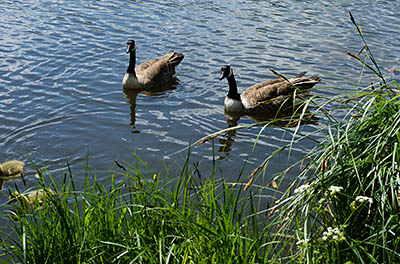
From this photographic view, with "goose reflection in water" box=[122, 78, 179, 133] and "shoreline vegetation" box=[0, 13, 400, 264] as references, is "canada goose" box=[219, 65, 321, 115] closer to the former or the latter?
"goose reflection in water" box=[122, 78, 179, 133]

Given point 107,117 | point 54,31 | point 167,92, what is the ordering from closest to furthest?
1. point 107,117
2. point 167,92
3. point 54,31

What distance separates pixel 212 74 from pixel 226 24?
3390 millimetres

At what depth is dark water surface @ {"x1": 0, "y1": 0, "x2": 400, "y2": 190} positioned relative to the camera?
8578mm

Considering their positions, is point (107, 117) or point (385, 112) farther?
point (107, 117)

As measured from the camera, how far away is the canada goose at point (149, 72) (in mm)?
11281

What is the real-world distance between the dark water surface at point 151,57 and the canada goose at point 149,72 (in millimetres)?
278

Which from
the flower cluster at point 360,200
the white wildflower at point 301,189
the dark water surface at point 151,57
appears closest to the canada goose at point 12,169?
the dark water surface at point 151,57

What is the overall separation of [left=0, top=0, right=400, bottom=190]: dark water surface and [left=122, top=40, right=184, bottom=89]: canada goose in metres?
0.28

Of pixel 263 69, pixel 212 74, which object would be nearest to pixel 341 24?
pixel 263 69

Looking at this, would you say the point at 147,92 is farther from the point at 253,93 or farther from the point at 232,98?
the point at 253,93

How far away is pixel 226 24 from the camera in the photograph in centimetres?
1480

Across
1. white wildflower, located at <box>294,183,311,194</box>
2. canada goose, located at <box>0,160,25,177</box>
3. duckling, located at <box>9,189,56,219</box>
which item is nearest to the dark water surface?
canada goose, located at <box>0,160,25,177</box>

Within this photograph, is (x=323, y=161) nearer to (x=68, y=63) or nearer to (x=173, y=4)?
(x=68, y=63)

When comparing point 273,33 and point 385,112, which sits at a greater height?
point 385,112
